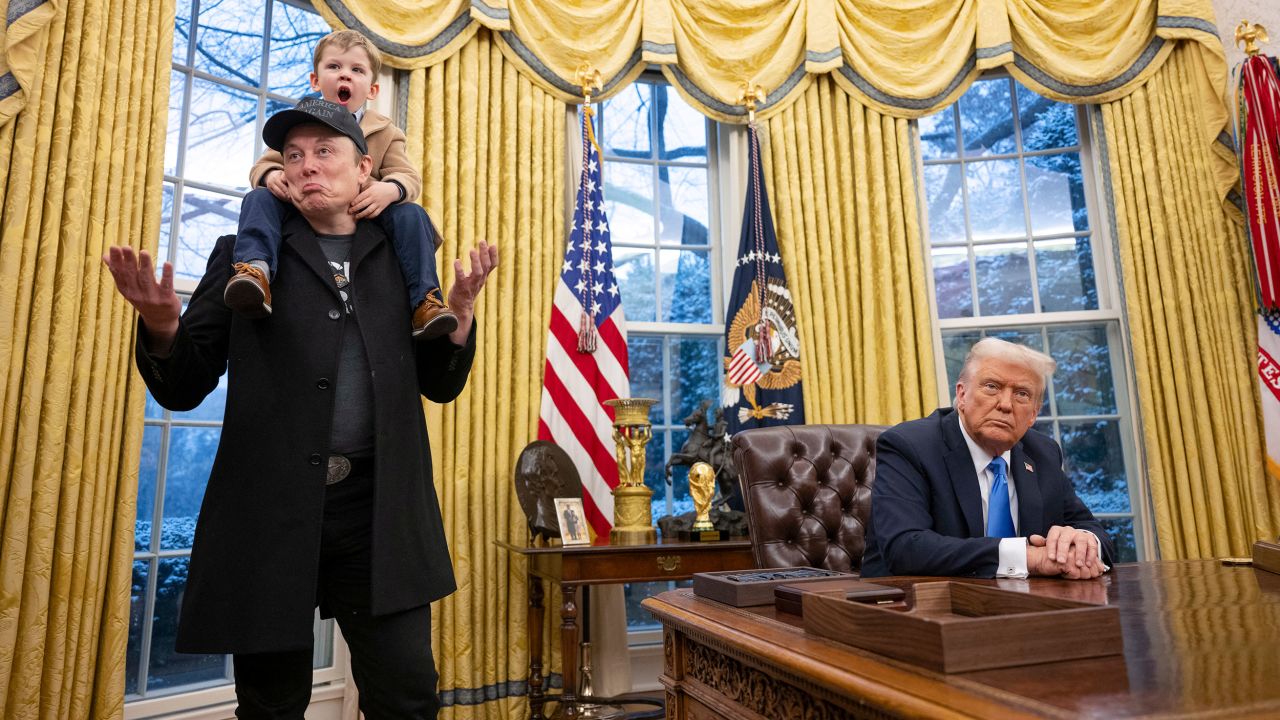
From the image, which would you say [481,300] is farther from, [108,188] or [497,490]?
[108,188]

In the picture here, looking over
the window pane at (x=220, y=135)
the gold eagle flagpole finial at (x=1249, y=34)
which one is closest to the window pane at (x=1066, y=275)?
the gold eagle flagpole finial at (x=1249, y=34)

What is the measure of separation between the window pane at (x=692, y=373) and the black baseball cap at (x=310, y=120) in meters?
2.60

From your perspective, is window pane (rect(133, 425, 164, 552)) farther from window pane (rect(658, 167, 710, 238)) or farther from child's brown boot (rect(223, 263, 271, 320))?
window pane (rect(658, 167, 710, 238))

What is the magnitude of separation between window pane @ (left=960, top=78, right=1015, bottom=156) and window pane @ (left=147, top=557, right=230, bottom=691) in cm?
418

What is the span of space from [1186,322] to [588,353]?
284 cm

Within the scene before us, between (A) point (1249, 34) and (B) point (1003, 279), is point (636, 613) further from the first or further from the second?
(A) point (1249, 34)

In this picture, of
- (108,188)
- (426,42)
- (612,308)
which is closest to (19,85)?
(108,188)

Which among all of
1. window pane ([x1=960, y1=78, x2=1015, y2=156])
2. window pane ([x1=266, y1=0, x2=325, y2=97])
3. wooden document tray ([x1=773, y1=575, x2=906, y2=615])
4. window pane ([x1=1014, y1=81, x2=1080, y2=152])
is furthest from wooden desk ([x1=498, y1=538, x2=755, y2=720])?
window pane ([x1=1014, y1=81, x2=1080, y2=152])

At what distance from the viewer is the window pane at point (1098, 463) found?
13.5 feet

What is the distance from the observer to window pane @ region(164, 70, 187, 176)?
3096mm

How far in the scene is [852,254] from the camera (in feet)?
13.3

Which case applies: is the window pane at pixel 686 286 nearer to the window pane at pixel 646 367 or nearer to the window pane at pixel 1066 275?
the window pane at pixel 646 367

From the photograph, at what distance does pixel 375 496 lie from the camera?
1434 millimetres

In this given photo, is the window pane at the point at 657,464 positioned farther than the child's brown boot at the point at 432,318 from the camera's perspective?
Yes
